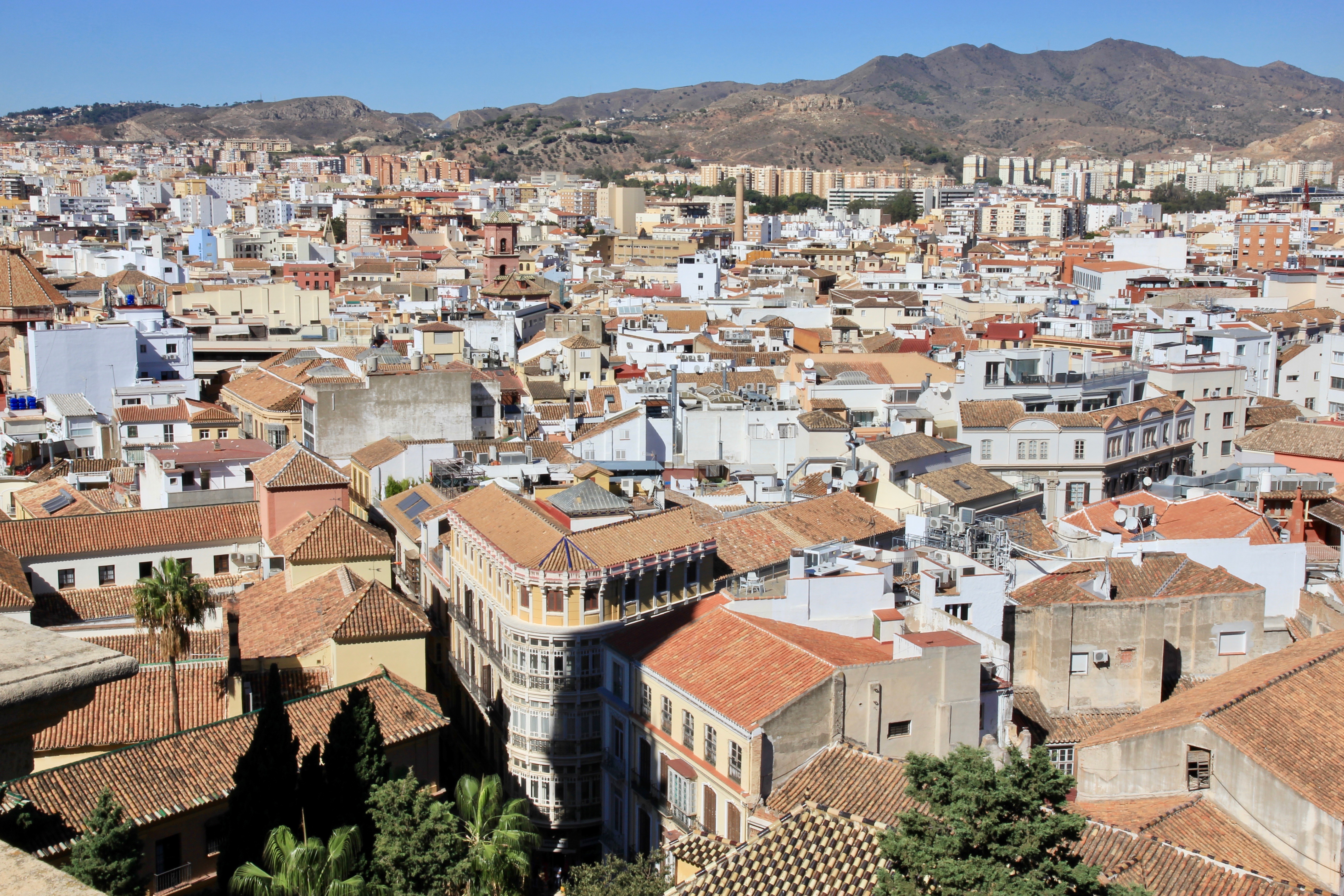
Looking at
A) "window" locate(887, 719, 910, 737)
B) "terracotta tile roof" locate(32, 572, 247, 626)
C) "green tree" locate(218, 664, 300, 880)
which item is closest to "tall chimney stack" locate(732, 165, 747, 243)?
"terracotta tile roof" locate(32, 572, 247, 626)

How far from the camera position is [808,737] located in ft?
53.3

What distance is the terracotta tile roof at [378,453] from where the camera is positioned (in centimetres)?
3391

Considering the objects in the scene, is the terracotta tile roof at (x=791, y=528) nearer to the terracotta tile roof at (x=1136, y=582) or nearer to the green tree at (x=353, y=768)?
the terracotta tile roof at (x=1136, y=582)

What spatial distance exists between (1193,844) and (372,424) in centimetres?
2703

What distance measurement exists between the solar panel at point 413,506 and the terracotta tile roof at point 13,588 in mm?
8269

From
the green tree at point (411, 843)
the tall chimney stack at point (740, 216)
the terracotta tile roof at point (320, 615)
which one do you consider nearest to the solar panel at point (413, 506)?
the terracotta tile roof at point (320, 615)

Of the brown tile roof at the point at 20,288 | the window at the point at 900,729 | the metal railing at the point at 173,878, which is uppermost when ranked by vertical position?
the brown tile roof at the point at 20,288

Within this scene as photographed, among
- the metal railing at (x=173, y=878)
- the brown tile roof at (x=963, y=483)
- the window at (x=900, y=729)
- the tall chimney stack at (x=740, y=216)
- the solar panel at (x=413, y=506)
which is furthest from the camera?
the tall chimney stack at (x=740, y=216)

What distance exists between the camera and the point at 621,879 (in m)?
14.8

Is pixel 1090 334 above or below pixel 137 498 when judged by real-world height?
above

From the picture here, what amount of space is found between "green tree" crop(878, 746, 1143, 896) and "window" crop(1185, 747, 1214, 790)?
4565 millimetres

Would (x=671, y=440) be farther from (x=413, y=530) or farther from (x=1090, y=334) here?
(x=1090, y=334)

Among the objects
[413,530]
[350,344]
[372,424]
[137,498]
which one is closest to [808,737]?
[413,530]

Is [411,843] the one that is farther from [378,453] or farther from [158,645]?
[378,453]
